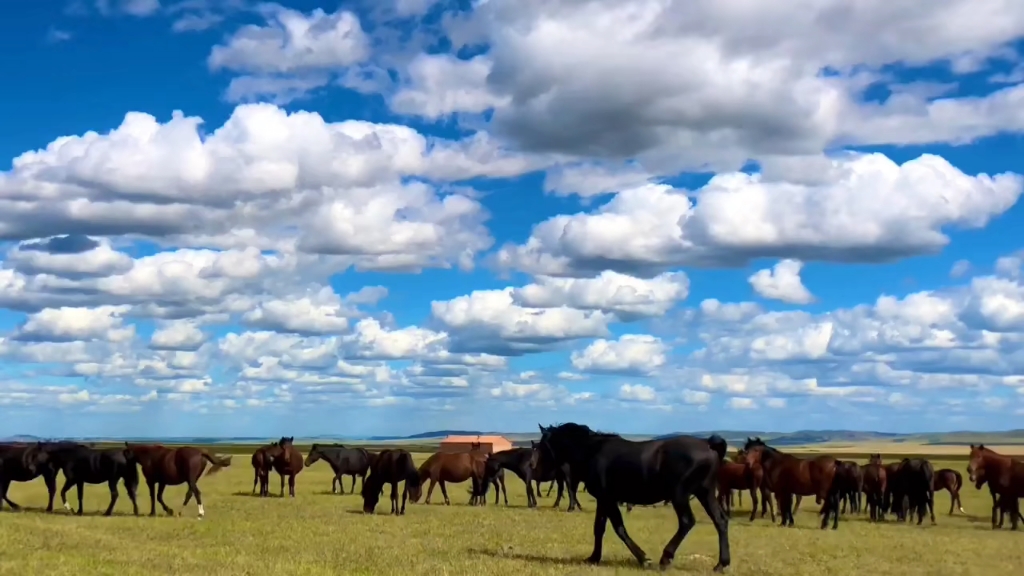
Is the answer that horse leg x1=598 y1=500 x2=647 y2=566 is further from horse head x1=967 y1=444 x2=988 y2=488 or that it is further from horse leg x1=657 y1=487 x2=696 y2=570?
horse head x1=967 y1=444 x2=988 y2=488

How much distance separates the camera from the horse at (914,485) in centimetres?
3744

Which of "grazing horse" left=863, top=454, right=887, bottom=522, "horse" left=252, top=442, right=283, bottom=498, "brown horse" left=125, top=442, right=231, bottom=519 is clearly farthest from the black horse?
"grazing horse" left=863, top=454, right=887, bottom=522

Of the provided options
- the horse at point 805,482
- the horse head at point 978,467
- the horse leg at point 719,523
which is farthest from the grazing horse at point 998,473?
the horse leg at point 719,523

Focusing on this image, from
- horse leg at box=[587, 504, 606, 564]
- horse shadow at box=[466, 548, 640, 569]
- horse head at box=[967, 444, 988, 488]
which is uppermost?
horse head at box=[967, 444, 988, 488]

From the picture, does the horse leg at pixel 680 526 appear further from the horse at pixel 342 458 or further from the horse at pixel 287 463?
the horse at pixel 342 458

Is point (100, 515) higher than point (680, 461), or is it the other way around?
point (680, 461)

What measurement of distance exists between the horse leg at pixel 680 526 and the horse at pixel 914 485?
2058 centimetres

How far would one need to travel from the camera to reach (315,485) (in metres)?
54.0

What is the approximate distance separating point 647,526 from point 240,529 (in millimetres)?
11549

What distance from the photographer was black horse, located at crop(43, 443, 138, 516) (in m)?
30.9

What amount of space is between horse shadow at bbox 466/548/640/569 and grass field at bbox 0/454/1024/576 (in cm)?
4

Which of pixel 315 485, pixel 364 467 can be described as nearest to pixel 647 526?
pixel 364 467

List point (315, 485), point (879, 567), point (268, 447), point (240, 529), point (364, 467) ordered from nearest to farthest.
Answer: point (879, 567) < point (240, 529) < point (268, 447) < point (364, 467) < point (315, 485)

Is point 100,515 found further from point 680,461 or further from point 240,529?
point 680,461
